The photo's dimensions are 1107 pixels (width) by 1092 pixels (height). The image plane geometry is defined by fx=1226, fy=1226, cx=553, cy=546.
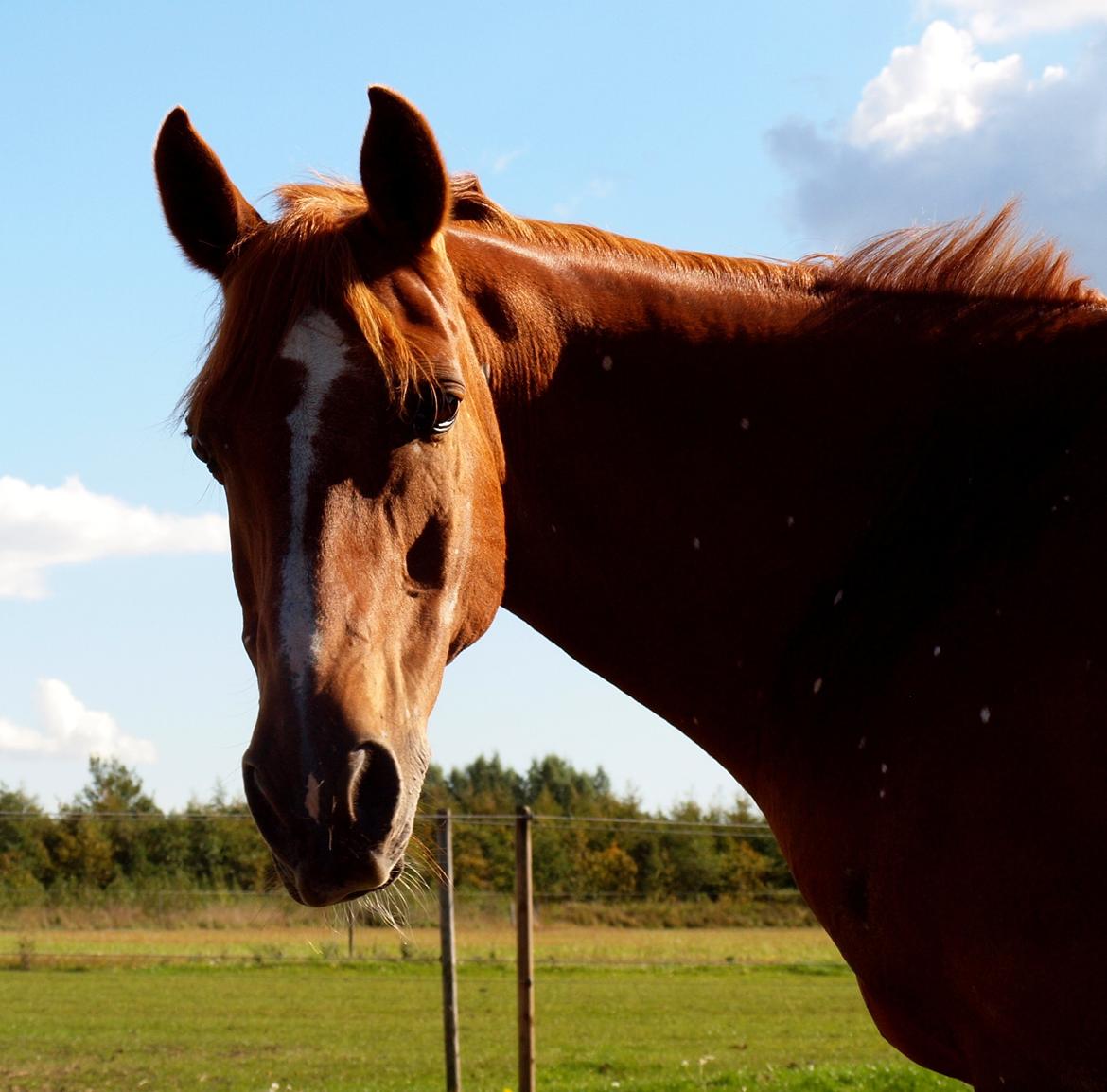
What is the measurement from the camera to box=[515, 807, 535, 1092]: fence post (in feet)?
28.0

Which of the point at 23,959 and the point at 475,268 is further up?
the point at 475,268

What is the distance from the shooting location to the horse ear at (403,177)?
8.41 ft

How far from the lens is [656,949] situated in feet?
84.1

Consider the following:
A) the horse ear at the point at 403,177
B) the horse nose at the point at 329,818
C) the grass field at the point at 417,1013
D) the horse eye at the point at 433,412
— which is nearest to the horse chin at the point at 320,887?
the horse nose at the point at 329,818

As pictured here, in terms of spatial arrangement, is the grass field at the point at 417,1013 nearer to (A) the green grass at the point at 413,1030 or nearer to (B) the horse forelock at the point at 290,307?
(A) the green grass at the point at 413,1030

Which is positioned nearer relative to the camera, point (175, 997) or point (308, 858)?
point (308, 858)

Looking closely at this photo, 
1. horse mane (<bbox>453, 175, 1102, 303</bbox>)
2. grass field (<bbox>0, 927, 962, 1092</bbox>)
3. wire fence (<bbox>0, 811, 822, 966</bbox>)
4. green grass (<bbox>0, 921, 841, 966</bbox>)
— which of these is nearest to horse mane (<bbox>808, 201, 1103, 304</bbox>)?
horse mane (<bbox>453, 175, 1102, 303</bbox>)

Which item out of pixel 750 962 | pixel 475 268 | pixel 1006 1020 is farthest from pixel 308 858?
pixel 750 962

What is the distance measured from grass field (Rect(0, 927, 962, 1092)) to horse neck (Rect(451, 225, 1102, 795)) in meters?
5.27

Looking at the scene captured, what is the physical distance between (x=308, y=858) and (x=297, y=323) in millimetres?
1020

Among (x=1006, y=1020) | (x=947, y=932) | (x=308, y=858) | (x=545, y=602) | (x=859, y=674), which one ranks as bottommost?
(x=1006, y=1020)

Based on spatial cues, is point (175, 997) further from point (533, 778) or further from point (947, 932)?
point (533, 778)

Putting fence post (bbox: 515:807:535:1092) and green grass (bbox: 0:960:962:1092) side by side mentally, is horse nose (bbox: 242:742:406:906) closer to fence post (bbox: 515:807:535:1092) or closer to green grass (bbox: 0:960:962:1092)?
fence post (bbox: 515:807:535:1092)

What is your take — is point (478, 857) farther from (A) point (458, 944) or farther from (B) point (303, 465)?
(B) point (303, 465)
